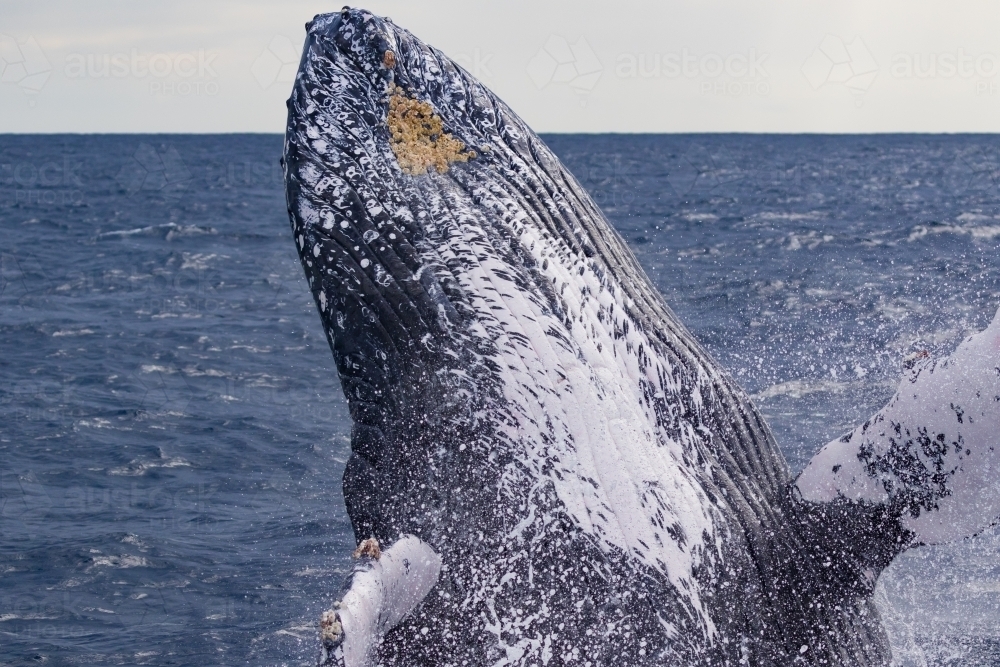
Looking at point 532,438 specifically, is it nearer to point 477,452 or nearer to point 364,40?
point 477,452

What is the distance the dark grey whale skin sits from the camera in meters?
4.19

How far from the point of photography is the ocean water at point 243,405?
9.02 metres

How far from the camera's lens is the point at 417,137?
448 centimetres

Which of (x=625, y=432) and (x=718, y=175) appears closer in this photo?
(x=625, y=432)

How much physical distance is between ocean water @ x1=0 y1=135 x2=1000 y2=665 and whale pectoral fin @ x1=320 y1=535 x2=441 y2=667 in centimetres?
382

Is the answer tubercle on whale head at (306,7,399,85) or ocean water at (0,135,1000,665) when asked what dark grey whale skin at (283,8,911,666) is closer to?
tubercle on whale head at (306,7,399,85)

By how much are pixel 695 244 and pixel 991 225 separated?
16.7 meters

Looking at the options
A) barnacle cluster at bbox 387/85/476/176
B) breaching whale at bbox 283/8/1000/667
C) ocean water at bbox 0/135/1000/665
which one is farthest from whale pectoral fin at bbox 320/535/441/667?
ocean water at bbox 0/135/1000/665

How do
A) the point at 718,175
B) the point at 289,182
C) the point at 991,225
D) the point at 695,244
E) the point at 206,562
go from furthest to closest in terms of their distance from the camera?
the point at 718,175 < the point at 991,225 < the point at 695,244 < the point at 206,562 < the point at 289,182

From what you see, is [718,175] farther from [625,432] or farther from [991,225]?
[625,432]

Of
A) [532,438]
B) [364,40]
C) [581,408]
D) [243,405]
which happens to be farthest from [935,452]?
[243,405]

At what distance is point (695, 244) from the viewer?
36438 mm

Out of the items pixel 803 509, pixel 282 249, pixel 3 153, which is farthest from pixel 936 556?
pixel 3 153

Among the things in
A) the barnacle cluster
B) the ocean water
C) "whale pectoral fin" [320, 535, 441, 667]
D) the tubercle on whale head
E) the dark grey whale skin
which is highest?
the tubercle on whale head
